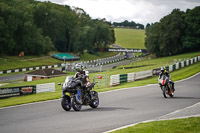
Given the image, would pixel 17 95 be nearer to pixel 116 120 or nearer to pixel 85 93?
pixel 85 93

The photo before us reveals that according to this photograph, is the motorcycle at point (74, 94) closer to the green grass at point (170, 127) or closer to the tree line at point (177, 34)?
the green grass at point (170, 127)

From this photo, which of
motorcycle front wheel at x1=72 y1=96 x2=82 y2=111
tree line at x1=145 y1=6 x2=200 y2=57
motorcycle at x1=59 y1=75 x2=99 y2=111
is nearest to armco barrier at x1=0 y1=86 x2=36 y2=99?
motorcycle at x1=59 y1=75 x2=99 y2=111

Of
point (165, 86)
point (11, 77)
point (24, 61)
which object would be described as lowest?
point (11, 77)

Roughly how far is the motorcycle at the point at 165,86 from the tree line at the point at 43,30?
6554 centimetres

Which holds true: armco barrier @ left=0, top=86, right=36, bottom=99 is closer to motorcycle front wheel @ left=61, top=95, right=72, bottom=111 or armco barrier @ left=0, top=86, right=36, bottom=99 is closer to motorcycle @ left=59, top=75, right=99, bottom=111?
motorcycle @ left=59, top=75, right=99, bottom=111

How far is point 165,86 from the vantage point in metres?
21.0

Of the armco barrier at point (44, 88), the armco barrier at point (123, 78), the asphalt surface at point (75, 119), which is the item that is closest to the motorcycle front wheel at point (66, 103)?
the asphalt surface at point (75, 119)

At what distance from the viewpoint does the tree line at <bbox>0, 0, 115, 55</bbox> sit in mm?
85562

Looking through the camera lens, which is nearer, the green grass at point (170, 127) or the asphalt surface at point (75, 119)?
the green grass at point (170, 127)

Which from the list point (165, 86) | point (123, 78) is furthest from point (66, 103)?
point (123, 78)

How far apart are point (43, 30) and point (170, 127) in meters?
103

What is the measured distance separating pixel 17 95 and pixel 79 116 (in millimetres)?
15681

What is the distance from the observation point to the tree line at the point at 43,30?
85562mm

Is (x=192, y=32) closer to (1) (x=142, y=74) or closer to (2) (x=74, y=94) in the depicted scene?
(1) (x=142, y=74)
